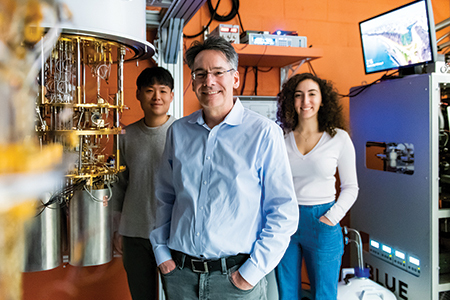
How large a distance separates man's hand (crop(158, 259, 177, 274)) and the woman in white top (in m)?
0.69

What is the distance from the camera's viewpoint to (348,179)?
1717mm

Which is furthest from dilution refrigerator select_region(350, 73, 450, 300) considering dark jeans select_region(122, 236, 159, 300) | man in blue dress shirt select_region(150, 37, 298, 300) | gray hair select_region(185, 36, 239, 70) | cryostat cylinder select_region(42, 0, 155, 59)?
cryostat cylinder select_region(42, 0, 155, 59)

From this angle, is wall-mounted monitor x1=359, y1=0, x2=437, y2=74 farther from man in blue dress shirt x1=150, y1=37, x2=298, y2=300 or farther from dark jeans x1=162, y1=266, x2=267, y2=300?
dark jeans x1=162, y1=266, x2=267, y2=300

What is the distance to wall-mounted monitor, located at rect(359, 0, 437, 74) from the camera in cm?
188

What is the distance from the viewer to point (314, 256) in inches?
62.0

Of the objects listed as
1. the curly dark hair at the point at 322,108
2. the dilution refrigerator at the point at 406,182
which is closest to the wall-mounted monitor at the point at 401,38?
the dilution refrigerator at the point at 406,182

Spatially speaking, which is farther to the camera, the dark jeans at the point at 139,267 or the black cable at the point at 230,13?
the black cable at the point at 230,13

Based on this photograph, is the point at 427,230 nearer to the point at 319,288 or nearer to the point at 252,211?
the point at 319,288

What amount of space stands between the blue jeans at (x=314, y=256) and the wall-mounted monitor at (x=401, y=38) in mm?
1005

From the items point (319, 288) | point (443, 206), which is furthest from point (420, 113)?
point (319, 288)

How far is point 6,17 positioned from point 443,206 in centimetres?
223

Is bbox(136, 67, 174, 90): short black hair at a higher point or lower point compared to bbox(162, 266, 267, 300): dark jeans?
higher

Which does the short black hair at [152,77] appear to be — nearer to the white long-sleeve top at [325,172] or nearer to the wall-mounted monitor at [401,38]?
the white long-sleeve top at [325,172]

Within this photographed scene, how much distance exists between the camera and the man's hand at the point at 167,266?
1136mm
